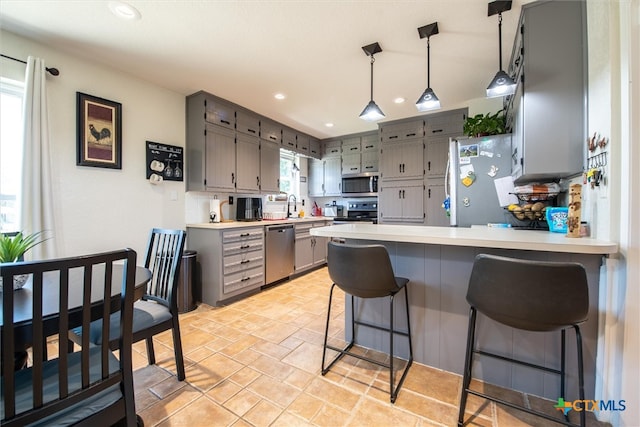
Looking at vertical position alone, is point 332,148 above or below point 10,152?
above

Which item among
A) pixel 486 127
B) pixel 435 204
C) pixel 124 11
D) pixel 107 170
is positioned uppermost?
pixel 124 11

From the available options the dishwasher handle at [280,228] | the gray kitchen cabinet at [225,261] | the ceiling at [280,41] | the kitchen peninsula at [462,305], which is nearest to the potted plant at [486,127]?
the ceiling at [280,41]

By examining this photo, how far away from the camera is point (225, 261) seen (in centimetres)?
304

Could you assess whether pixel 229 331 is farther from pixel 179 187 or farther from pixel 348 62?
pixel 348 62

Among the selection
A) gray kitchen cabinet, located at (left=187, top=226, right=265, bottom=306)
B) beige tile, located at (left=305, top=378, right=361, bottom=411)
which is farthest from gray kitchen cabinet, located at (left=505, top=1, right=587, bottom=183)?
gray kitchen cabinet, located at (left=187, top=226, right=265, bottom=306)

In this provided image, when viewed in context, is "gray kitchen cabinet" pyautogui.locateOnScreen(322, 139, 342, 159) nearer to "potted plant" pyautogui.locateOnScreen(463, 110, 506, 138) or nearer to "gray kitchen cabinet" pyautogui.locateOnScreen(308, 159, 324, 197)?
"gray kitchen cabinet" pyautogui.locateOnScreen(308, 159, 324, 197)

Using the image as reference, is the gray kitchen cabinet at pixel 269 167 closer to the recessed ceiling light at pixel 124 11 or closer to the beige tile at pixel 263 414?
the recessed ceiling light at pixel 124 11

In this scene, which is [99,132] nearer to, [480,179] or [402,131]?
[480,179]

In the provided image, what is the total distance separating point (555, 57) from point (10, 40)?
3.97 meters

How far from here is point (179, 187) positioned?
3264mm

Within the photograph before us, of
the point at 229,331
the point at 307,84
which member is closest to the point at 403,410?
the point at 229,331

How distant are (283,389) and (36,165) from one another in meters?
2.56

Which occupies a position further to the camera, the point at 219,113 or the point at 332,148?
the point at 332,148

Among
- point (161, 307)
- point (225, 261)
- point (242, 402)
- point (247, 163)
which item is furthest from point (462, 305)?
point (247, 163)
